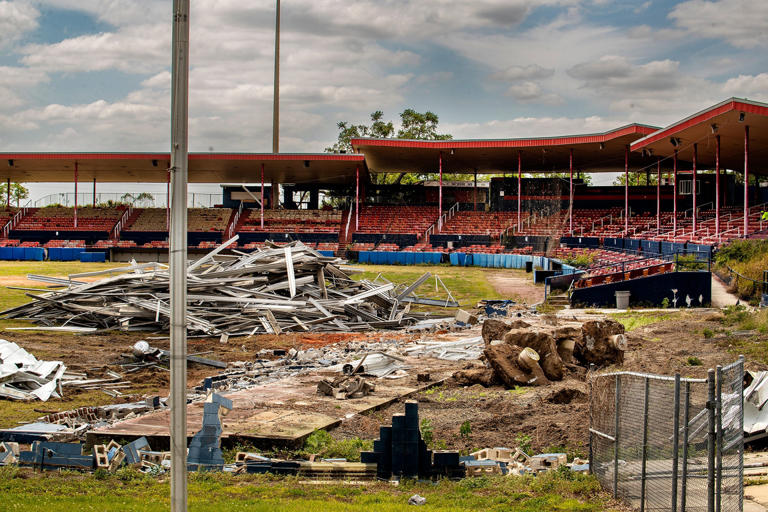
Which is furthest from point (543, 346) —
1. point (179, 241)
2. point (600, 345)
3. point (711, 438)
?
point (179, 241)

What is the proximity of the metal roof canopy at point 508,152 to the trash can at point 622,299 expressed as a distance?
79.6 ft

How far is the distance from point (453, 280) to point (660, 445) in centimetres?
3117

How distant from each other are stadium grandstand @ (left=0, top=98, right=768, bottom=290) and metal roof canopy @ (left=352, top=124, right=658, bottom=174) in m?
0.11

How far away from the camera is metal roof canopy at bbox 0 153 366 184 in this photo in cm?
5738

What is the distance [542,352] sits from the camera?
1356cm

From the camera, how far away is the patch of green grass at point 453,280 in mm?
31475

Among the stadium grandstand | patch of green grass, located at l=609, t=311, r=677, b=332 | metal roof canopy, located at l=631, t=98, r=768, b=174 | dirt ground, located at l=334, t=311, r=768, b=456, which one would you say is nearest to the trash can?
patch of green grass, located at l=609, t=311, r=677, b=332

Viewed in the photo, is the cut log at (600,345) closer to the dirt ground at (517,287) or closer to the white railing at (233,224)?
the dirt ground at (517,287)

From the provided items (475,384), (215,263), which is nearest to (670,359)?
(475,384)

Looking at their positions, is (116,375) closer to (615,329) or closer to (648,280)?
(615,329)

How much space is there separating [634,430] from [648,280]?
20.0 meters

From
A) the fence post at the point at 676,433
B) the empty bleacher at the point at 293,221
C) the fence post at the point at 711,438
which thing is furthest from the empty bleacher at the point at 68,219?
the fence post at the point at 711,438

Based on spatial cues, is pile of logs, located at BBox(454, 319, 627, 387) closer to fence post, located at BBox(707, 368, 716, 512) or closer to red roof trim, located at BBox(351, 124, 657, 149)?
fence post, located at BBox(707, 368, 716, 512)

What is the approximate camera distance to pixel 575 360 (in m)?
14.6
